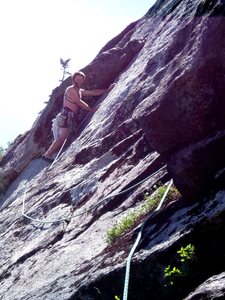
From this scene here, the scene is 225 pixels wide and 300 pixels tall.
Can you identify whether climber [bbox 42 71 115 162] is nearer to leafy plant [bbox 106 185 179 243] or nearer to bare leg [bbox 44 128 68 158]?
bare leg [bbox 44 128 68 158]

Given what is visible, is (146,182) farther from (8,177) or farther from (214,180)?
(8,177)

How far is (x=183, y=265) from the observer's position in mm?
4719

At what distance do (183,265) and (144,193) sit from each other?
307cm

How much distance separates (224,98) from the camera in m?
5.73

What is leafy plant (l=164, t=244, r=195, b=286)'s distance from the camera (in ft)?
15.4

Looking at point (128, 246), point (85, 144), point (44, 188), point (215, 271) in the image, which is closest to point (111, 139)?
point (85, 144)

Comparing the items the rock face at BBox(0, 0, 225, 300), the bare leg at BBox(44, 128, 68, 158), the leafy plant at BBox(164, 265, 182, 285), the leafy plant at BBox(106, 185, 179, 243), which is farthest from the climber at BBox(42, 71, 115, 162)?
the leafy plant at BBox(164, 265, 182, 285)

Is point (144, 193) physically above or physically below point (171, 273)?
above

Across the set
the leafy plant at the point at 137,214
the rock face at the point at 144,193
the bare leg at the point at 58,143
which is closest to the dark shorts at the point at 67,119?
the bare leg at the point at 58,143

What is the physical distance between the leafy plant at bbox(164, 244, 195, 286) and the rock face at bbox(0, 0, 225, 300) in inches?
1.4

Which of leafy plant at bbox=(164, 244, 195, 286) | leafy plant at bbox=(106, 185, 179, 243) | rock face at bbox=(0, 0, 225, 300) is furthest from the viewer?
leafy plant at bbox=(106, 185, 179, 243)

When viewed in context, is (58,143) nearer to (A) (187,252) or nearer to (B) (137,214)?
(B) (137,214)

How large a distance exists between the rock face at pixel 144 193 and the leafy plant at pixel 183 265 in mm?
36

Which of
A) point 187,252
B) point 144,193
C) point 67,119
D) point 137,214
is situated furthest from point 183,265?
point 67,119
